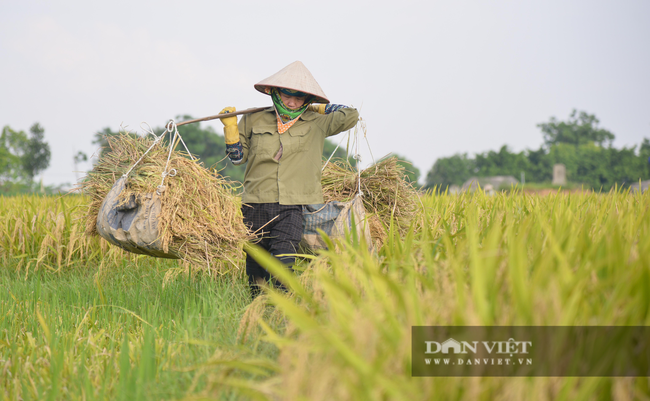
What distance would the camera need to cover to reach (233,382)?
41.3 inches

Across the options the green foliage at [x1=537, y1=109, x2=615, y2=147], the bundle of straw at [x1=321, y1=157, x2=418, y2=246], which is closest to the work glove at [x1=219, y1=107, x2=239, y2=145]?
the bundle of straw at [x1=321, y1=157, x2=418, y2=246]

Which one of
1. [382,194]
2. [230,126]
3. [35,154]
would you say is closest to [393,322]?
[230,126]

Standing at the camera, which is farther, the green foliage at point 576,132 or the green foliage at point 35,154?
the green foliage at point 576,132

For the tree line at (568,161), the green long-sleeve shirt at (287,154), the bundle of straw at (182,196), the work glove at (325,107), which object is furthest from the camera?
the tree line at (568,161)

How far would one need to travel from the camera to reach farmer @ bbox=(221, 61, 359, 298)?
2900mm

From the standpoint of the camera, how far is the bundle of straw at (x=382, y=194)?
3.26 meters

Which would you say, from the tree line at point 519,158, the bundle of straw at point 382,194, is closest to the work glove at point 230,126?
the bundle of straw at point 382,194

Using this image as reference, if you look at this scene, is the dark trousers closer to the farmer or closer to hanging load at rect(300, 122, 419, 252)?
the farmer

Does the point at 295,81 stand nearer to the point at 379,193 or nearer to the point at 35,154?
the point at 379,193

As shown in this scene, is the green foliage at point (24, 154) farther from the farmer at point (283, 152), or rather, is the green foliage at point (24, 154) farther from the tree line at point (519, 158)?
the farmer at point (283, 152)

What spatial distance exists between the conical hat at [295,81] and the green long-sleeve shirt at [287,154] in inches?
7.6

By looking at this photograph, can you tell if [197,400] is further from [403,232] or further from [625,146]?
[625,146]

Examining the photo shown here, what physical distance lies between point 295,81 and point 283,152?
0.47 meters

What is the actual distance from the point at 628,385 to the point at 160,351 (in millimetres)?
1824
